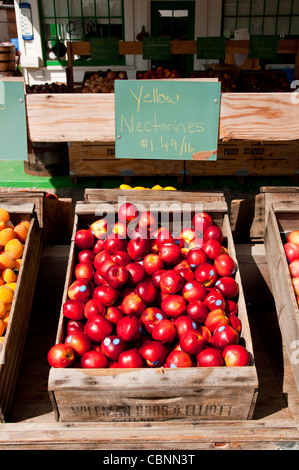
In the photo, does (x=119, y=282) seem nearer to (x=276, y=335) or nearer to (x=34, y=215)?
(x=34, y=215)

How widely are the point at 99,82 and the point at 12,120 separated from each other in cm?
483

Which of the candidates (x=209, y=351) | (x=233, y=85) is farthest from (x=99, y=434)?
(x=233, y=85)

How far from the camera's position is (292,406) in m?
1.91

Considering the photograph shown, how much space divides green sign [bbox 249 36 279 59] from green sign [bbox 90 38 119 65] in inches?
75.5

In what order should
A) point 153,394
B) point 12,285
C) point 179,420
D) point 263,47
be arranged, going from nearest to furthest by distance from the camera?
point 153,394 < point 179,420 < point 12,285 < point 263,47

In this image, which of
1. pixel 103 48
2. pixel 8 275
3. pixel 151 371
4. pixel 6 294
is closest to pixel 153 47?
pixel 103 48

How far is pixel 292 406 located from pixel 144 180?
176 inches

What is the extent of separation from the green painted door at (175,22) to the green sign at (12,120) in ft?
26.2

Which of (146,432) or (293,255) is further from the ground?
(293,255)

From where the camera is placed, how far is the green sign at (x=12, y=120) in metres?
2.08

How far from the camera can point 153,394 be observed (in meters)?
1.66

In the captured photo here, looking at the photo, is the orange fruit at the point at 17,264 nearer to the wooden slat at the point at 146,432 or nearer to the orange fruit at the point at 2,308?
the orange fruit at the point at 2,308

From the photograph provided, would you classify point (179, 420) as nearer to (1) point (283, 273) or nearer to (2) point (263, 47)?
(1) point (283, 273)

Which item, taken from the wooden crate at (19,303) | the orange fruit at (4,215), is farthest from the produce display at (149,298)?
the orange fruit at (4,215)
